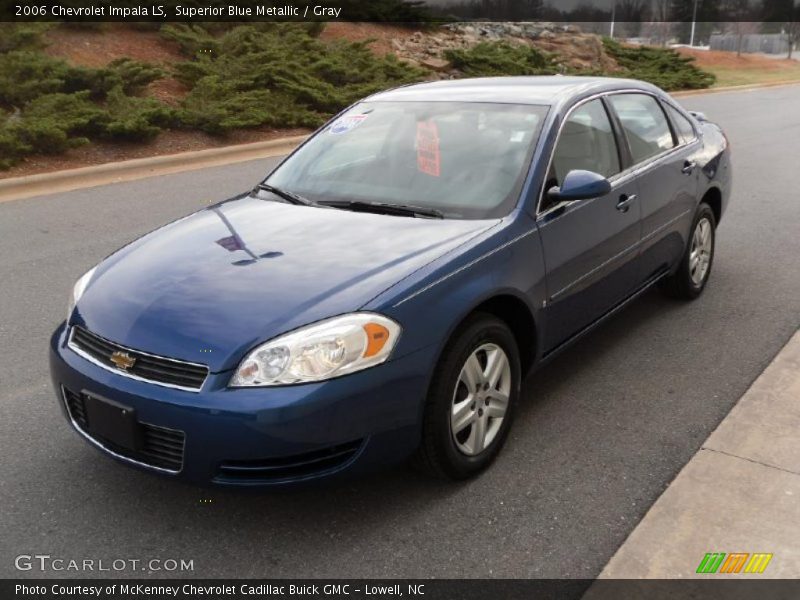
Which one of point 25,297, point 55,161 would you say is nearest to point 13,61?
point 55,161

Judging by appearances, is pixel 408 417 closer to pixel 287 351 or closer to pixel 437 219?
pixel 287 351

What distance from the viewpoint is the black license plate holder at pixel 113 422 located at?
2938 mm

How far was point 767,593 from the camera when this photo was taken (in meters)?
2.76

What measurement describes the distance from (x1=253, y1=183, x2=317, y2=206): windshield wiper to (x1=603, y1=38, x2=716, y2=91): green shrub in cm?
2304

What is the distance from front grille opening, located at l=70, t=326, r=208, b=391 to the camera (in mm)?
2877

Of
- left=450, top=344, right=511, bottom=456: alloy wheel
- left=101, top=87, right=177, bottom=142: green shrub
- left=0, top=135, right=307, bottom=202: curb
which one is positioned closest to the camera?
left=450, top=344, right=511, bottom=456: alloy wheel

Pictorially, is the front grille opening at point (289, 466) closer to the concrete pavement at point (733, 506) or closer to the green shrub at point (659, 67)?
the concrete pavement at point (733, 506)

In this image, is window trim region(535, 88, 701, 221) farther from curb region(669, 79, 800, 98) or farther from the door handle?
curb region(669, 79, 800, 98)

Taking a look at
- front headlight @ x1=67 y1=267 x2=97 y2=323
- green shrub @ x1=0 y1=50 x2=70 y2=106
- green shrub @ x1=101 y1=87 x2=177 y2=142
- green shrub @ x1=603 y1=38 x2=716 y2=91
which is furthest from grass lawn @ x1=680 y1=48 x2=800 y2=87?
front headlight @ x1=67 y1=267 x2=97 y2=323

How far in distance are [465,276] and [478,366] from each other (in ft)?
1.22

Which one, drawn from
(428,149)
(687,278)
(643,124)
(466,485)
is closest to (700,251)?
(687,278)

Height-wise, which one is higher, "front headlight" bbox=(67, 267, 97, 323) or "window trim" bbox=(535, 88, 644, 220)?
"window trim" bbox=(535, 88, 644, 220)

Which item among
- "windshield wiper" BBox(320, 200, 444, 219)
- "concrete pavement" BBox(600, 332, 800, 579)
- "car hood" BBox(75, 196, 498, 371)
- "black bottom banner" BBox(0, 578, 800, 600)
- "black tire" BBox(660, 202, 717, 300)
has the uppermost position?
"windshield wiper" BBox(320, 200, 444, 219)

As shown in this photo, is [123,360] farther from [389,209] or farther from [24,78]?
[24,78]
